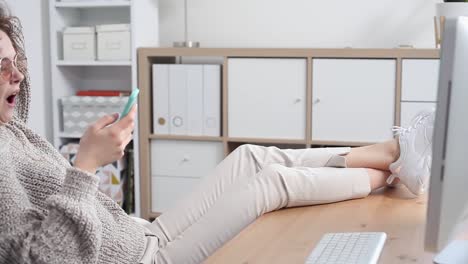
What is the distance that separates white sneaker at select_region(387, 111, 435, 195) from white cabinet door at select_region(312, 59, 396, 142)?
122 centimetres

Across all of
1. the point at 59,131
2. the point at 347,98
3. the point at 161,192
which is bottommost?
the point at 161,192

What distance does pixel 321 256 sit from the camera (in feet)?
3.68

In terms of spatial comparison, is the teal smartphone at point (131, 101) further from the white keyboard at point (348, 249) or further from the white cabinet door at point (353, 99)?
the white cabinet door at point (353, 99)

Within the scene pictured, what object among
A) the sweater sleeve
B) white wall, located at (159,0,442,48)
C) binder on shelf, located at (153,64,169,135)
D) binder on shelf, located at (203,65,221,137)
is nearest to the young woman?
the sweater sleeve

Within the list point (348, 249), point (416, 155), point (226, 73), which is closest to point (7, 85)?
point (348, 249)

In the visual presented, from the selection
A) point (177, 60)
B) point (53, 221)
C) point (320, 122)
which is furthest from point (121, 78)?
point (53, 221)

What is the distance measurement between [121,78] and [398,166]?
2.24m

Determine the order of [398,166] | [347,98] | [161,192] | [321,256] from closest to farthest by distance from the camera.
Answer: [321,256] < [398,166] < [347,98] < [161,192]

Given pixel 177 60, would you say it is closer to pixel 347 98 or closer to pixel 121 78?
pixel 121 78

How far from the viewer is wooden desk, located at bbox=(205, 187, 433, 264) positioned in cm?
119

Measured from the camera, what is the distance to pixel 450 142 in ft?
2.80

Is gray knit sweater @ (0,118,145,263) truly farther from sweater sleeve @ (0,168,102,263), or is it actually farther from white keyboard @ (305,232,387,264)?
white keyboard @ (305,232,387,264)

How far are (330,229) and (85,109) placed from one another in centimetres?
229

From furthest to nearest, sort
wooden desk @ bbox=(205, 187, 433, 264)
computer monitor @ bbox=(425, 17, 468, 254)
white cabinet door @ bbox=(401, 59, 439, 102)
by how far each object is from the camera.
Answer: white cabinet door @ bbox=(401, 59, 439, 102)
wooden desk @ bbox=(205, 187, 433, 264)
computer monitor @ bbox=(425, 17, 468, 254)
